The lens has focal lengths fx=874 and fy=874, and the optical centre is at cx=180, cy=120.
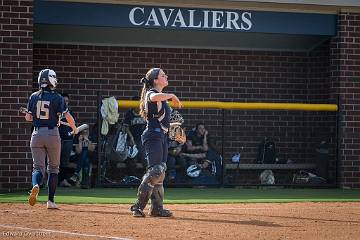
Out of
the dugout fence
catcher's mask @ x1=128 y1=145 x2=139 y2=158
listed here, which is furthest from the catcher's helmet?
catcher's mask @ x1=128 y1=145 x2=139 y2=158

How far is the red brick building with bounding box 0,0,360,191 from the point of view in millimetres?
16516

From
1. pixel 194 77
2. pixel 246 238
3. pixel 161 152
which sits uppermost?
pixel 194 77

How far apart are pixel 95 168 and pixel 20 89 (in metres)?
2.25

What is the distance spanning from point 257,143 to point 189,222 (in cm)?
873

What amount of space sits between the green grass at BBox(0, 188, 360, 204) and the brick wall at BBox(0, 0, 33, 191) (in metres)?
0.63

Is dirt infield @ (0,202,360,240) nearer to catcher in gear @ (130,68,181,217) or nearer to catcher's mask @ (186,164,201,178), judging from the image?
catcher in gear @ (130,68,181,217)

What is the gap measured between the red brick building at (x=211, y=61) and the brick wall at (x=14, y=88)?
0.02 m

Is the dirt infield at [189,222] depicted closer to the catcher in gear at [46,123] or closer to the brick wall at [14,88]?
the catcher in gear at [46,123]

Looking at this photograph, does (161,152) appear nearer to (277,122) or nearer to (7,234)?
(7,234)

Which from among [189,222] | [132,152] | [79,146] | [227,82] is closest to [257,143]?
[227,82]

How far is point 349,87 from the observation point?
1861 centimetres

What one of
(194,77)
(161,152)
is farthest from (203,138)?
(161,152)

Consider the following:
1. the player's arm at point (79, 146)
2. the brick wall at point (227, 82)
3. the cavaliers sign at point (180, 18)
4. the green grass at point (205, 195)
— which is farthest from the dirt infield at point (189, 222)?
the brick wall at point (227, 82)

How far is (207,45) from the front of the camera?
20.0 meters
